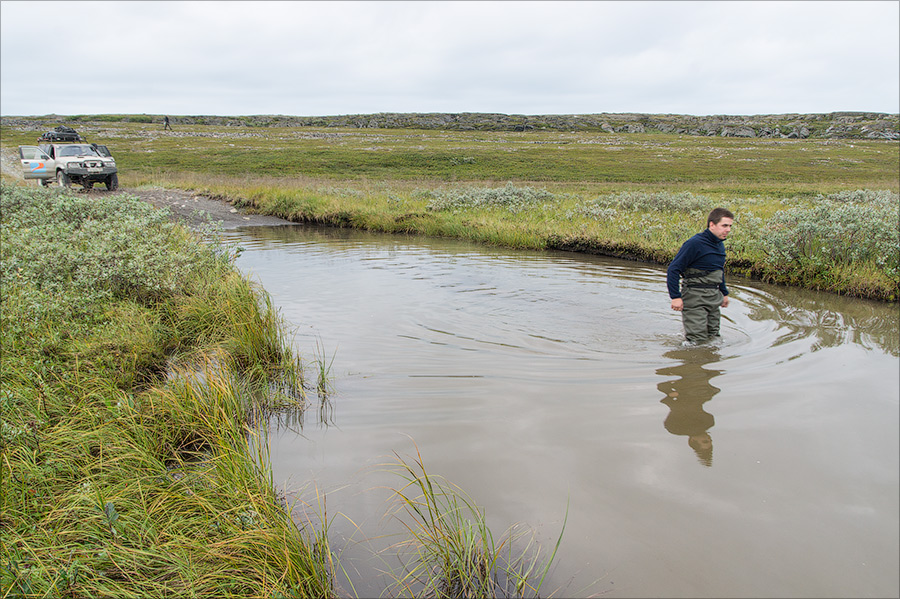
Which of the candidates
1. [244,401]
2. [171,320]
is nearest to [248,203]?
[171,320]

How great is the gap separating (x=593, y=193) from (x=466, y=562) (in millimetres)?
28037

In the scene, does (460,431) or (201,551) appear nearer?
(201,551)

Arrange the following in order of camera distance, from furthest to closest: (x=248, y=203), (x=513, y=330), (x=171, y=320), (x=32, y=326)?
(x=248, y=203) < (x=513, y=330) < (x=171, y=320) < (x=32, y=326)

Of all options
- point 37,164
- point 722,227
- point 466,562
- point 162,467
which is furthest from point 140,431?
point 37,164

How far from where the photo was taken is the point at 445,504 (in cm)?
391

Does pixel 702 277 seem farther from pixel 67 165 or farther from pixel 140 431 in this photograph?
pixel 67 165

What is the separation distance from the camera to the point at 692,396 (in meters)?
5.59

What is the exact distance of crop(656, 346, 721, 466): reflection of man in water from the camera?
473 cm

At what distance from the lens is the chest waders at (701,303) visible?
7059mm

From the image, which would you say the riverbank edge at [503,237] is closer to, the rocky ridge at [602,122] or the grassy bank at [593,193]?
the grassy bank at [593,193]

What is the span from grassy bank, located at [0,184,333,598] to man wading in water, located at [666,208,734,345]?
4778 mm

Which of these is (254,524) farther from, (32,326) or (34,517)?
(32,326)

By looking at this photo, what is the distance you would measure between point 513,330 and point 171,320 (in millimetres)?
4527

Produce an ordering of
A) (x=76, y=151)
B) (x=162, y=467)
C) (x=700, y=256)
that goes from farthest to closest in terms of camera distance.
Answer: (x=76, y=151), (x=700, y=256), (x=162, y=467)
